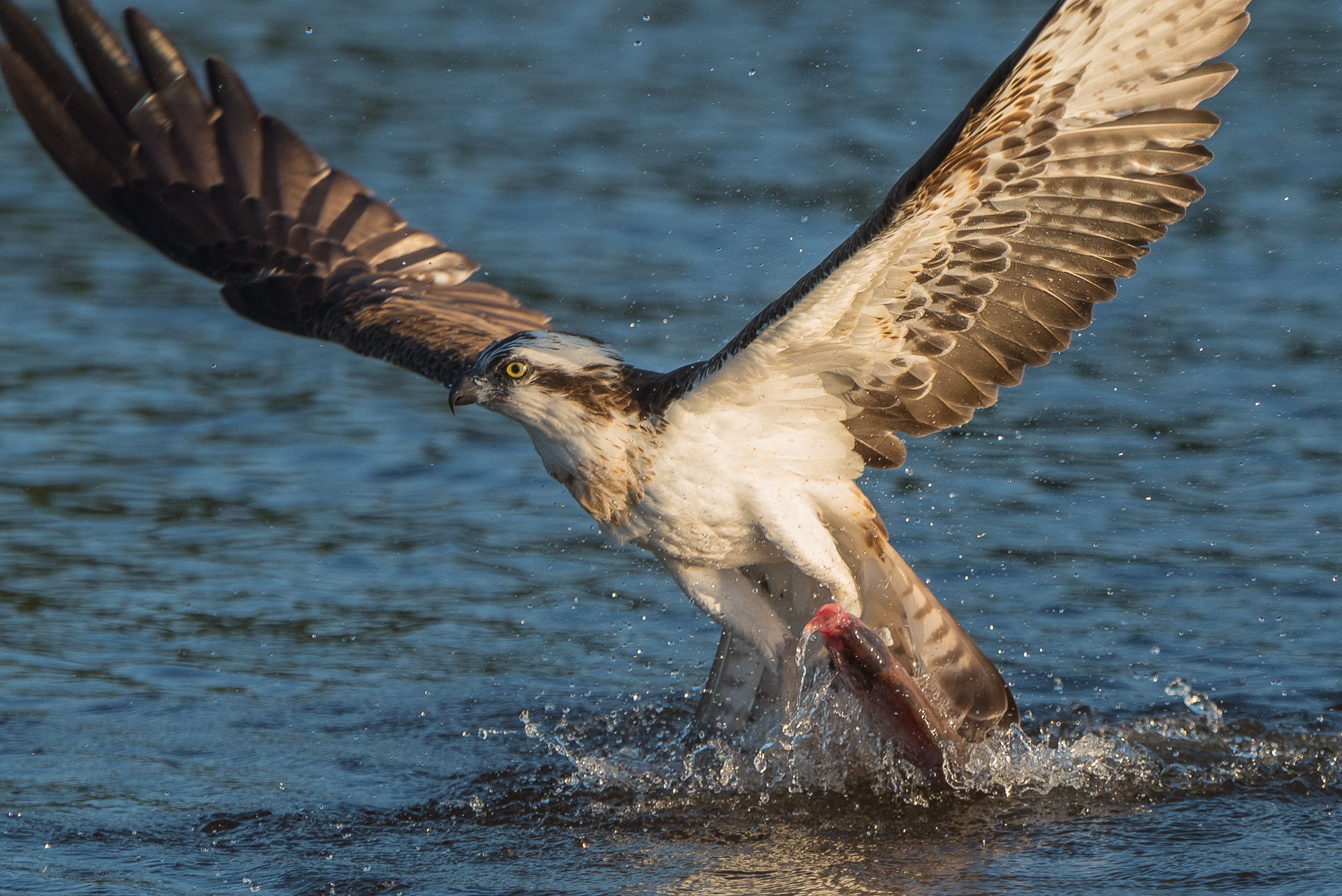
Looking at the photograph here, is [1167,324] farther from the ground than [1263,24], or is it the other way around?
[1263,24]

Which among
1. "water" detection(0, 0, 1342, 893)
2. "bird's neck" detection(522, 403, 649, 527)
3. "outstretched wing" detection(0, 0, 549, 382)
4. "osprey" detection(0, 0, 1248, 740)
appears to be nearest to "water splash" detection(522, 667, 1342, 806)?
"water" detection(0, 0, 1342, 893)

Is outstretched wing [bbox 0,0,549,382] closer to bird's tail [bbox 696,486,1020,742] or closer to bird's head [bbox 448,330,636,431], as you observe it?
bird's head [bbox 448,330,636,431]

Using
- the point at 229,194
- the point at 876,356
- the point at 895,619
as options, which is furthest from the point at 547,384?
the point at 229,194

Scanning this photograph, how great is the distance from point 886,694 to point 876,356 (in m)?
1.15

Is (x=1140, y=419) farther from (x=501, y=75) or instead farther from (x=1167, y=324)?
(x=501, y=75)

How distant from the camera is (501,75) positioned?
15.7 meters

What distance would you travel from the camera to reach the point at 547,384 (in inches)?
233

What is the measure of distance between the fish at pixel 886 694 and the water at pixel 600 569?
12cm

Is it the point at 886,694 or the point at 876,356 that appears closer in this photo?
the point at 876,356

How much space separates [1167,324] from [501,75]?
7087 millimetres

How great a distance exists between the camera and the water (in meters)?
5.74

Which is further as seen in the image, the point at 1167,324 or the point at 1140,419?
the point at 1167,324

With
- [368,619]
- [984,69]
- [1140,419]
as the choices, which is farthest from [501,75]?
[368,619]

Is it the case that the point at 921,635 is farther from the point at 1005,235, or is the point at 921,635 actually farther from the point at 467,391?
the point at 467,391
